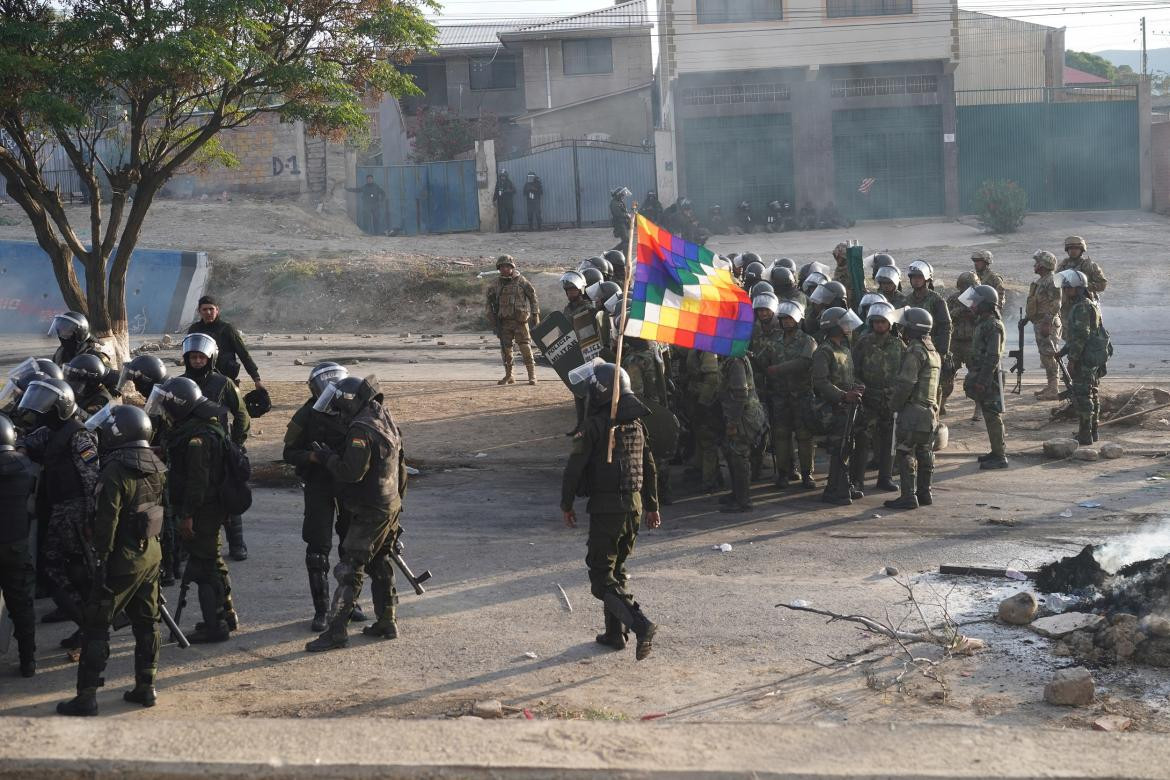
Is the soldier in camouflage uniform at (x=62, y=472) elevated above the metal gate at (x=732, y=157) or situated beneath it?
situated beneath

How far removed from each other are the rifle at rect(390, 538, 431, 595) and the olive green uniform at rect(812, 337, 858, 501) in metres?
3.84

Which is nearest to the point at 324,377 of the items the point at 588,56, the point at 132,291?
the point at 132,291

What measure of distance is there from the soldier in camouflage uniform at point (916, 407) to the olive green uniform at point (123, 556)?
246 inches

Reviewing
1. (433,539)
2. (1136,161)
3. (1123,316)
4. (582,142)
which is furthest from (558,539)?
(1136,161)

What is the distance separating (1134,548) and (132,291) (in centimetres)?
1906

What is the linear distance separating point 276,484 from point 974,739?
7.69 m

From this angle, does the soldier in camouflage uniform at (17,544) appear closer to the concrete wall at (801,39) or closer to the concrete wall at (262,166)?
the concrete wall at (801,39)

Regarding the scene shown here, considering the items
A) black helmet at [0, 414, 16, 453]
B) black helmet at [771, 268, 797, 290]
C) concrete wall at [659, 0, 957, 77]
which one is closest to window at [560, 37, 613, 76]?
concrete wall at [659, 0, 957, 77]

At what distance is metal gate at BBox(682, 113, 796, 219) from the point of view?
3434 cm

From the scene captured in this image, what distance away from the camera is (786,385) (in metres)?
11.3

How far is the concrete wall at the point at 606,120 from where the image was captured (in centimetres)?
3984

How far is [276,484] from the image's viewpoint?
472 inches

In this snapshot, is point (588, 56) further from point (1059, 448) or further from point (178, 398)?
point (178, 398)

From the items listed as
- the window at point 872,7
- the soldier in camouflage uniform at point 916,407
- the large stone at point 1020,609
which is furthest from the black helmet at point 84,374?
the window at point 872,7
